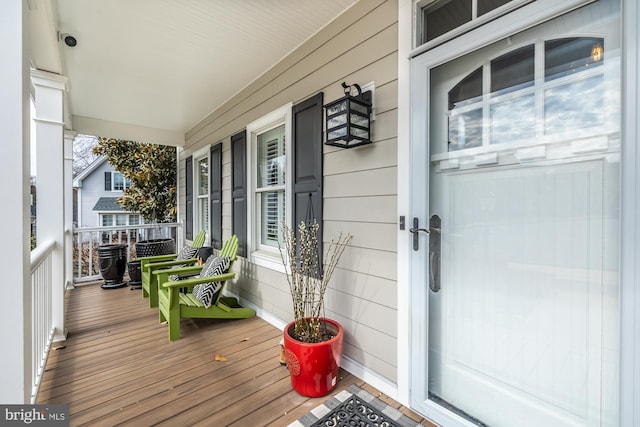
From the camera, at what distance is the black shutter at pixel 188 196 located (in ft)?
17.4

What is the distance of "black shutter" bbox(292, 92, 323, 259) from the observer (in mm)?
2418

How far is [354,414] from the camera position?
1.72 metres

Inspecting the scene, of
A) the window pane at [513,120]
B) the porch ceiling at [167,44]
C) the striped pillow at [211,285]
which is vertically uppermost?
the porch ceiling at [167,44]

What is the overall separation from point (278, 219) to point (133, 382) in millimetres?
1826

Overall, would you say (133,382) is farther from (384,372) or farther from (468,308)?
(468,308)

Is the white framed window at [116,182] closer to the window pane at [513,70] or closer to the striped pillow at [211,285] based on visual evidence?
the striped pillow at [211,285]

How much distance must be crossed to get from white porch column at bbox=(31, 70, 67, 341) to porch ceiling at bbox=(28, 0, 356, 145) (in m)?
0.19

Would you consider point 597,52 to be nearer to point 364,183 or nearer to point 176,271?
point 364,183

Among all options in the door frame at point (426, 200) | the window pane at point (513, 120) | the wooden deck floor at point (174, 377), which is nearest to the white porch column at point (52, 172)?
the wooden deck floor at point (174, 377)

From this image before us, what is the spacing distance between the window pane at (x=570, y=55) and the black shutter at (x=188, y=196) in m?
5.18

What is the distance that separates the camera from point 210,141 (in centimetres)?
452

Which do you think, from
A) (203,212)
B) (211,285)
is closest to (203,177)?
(203,212)

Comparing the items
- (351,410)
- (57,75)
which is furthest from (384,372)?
(57,75)

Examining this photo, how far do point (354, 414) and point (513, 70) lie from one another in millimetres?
2062
